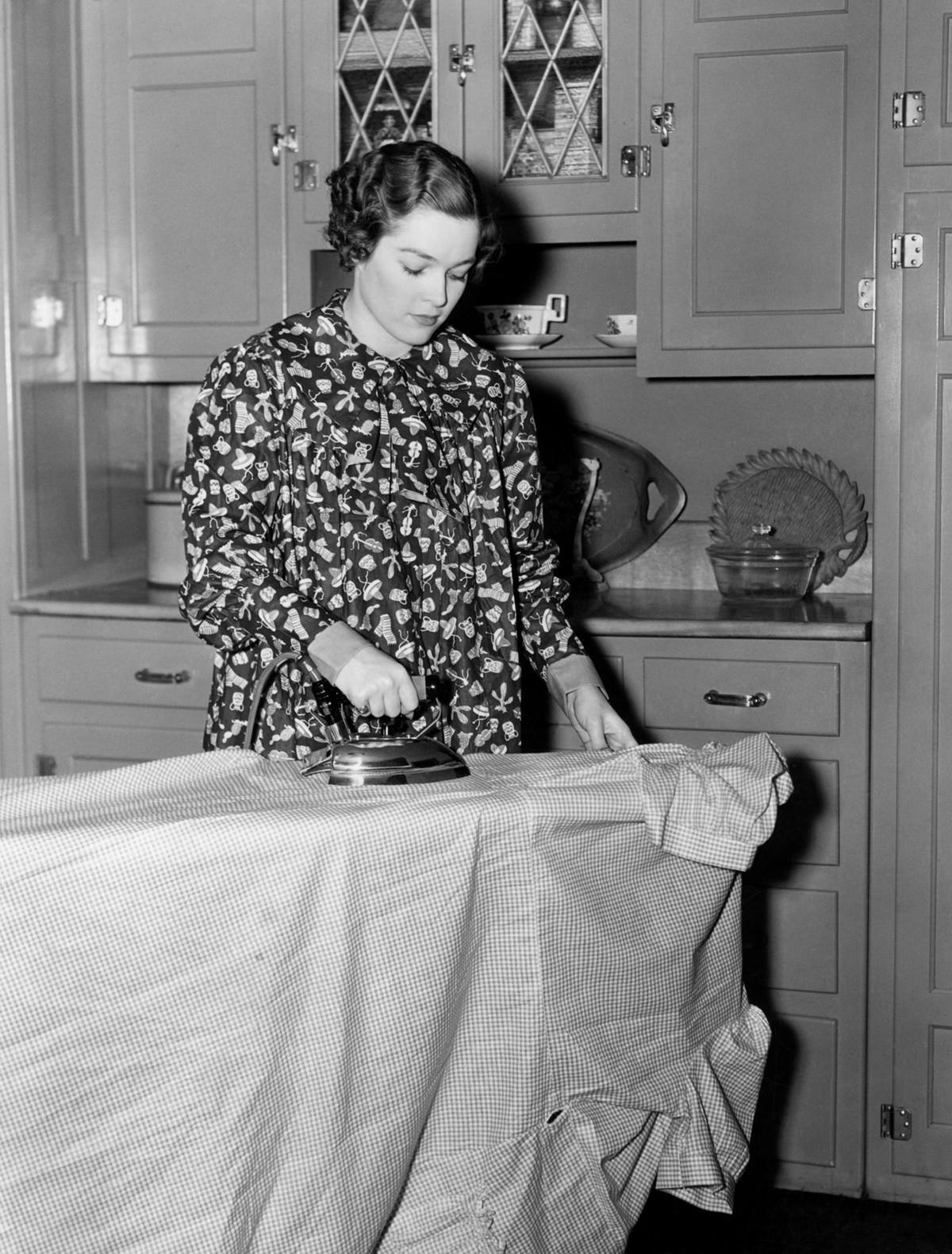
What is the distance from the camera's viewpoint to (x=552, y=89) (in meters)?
2.86

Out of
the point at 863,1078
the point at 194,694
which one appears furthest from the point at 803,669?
the point at 194,694

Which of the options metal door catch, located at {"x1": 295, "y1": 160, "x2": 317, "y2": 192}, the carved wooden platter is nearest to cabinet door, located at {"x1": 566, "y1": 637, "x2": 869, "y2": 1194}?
the carved wooden platter

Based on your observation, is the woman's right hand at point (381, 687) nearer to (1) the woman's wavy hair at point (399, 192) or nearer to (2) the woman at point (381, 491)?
(2) the woman at point (381, 491)

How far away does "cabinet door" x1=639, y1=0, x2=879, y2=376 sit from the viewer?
266 cm

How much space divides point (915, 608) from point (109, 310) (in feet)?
5.64

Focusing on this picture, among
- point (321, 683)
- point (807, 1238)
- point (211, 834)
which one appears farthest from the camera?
point (807, 1238)

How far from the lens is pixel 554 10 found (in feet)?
9.36

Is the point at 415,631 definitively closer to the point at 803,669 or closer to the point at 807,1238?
the point at 803,669

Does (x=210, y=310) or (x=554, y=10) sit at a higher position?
(x=554, y=10)

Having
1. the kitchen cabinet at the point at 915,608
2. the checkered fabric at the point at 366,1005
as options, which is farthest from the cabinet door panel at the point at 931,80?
the checkered fabric at the point at 366,1005

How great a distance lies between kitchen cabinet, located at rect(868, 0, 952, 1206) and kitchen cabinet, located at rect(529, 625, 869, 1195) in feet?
0.13

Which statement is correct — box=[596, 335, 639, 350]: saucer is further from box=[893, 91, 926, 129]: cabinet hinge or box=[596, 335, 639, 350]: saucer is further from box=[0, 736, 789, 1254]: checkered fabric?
box=[0, 736, 789, 1254]: checkered fabric

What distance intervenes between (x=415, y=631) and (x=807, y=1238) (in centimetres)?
136

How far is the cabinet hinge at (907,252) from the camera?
2520 millimetres
